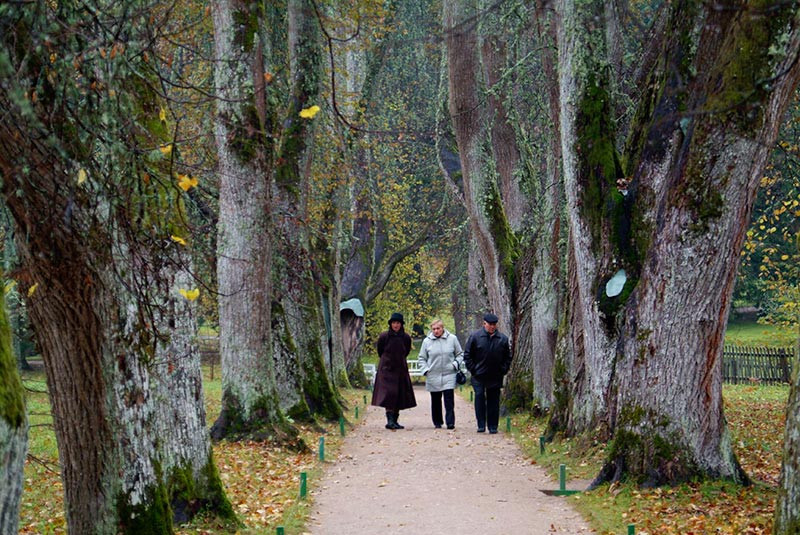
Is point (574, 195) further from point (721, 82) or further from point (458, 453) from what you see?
point (458, 453)

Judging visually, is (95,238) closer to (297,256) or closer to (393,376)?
(297,256)

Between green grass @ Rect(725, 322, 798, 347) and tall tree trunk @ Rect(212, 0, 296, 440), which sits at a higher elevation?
tall tree trunk @ Rect(212, 0, 296, 440)

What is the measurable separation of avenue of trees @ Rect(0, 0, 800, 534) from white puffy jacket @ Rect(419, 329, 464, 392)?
179cm

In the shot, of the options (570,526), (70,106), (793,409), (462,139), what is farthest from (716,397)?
(462,139)

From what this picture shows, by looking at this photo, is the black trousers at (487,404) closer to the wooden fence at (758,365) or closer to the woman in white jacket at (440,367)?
the woman in white jacket at (440,367)

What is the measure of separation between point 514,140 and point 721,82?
10.2 meters

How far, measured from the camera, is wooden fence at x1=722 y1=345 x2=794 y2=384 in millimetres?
32188

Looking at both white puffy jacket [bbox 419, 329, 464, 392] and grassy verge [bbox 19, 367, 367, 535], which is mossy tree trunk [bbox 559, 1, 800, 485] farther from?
white puffy jacket [bbox 419, 329, 464, 392]

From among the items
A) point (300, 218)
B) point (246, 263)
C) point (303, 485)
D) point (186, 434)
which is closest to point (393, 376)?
point (300, 218)

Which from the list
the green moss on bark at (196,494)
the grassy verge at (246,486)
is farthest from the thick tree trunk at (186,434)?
the grassy verge at (246,486)

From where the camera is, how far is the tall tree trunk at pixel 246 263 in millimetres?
12938

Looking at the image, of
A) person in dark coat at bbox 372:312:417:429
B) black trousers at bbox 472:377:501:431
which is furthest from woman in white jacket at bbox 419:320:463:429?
black trousers at bbox 472:377:501:431

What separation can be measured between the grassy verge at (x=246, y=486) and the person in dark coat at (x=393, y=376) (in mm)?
1694

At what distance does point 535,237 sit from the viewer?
18172 mm
